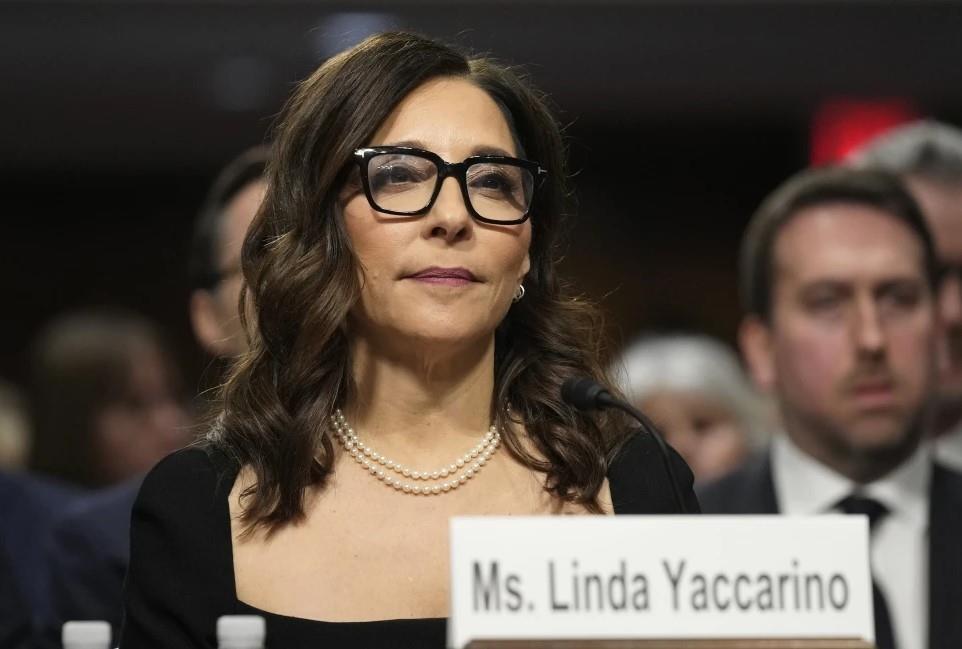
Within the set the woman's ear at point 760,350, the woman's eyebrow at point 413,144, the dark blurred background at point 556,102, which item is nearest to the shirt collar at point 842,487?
the woman's ear at point 760,350

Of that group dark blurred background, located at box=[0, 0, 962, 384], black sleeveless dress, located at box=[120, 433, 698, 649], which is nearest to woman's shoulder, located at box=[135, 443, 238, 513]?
black sleeveless dress, located at box=[120, 433, 698, 649]

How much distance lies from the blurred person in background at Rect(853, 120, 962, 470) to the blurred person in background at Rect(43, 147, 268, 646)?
1682 mm

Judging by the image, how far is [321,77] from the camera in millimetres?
2812

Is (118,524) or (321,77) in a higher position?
(321,77)

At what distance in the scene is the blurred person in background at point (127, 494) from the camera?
3.88m

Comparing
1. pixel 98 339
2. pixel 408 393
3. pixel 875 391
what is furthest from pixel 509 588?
pixel 98 339

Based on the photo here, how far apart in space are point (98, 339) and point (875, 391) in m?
2.60

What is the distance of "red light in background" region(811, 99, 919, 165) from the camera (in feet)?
26.4

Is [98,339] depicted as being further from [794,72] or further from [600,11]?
[794,72]

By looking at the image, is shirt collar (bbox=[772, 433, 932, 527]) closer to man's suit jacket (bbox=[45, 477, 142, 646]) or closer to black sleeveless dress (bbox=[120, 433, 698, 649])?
black sleeveless dress (bbox=[120, 433, 698, 649])

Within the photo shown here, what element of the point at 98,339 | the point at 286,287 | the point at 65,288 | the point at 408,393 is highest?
the point at 65,288

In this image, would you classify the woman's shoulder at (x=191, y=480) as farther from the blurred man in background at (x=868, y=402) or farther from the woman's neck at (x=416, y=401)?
the blurred man in background at (x=868, y=402)

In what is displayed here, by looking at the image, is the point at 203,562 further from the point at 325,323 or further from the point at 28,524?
the point at 28,524

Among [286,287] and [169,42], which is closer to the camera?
[286,287]
